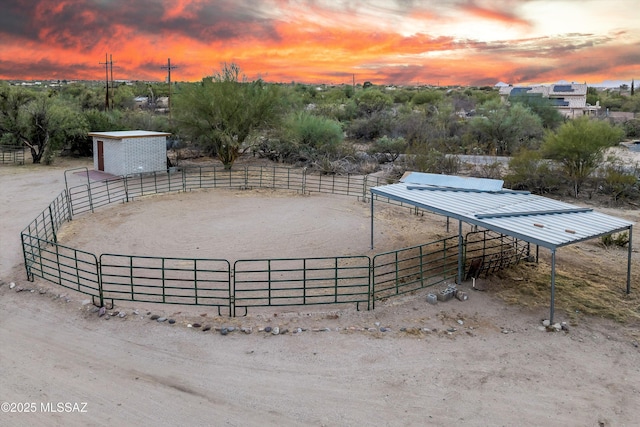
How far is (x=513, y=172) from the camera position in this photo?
87.0 feet

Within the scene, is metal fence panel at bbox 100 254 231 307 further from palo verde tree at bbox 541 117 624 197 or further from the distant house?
the distant house

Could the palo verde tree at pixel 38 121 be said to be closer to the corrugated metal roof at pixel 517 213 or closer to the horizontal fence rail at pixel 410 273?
the corrugated metal roof at pixel 517 213

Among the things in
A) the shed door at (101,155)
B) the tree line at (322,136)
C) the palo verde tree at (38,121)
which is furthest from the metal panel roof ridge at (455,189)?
the palo verde tree at (38,121)

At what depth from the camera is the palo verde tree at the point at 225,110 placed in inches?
1148

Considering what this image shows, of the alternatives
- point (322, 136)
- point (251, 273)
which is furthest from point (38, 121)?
point (251, 273)

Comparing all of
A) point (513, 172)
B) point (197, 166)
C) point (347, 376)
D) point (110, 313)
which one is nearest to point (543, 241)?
point (347, 376)

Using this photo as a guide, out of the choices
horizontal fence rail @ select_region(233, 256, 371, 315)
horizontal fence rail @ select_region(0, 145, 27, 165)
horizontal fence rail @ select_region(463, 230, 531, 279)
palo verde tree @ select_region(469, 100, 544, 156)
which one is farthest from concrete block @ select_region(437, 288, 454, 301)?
horizontal fence rail @ select_region(0, 145, 27, 165)

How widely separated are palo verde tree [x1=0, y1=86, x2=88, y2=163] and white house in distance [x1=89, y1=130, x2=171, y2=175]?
5.94 m

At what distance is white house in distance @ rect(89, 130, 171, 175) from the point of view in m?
27.0

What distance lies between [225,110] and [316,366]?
22744mm

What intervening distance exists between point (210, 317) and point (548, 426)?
626cm

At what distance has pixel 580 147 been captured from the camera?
966 inches

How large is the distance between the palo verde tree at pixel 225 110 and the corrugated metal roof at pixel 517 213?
16.0 metres

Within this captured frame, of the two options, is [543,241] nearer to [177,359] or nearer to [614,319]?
[614,319]
